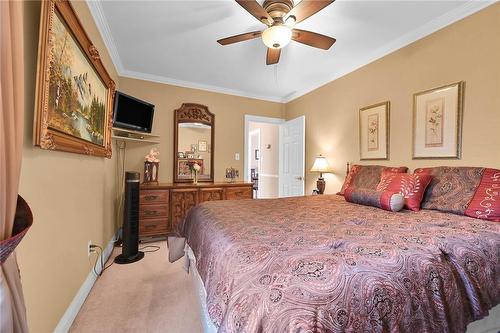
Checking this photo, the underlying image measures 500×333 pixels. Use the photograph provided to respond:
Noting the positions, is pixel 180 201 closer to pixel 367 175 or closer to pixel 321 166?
pixel 321 166

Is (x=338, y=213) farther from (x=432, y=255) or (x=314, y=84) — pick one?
(x=314, y=84)

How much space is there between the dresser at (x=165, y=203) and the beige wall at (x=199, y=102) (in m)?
0.58

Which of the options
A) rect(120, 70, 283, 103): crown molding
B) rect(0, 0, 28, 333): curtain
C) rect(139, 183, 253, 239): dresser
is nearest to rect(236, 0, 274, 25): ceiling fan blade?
rect(0, 0, 28, 333): curtain

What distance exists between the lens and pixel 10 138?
2.44 ft

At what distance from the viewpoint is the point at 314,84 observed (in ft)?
13.1

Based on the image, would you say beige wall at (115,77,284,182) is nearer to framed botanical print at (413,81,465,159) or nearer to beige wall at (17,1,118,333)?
beige wall at (17,1,118,333)

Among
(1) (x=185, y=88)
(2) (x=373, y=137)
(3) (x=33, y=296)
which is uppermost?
(1) (x=185, y=88)

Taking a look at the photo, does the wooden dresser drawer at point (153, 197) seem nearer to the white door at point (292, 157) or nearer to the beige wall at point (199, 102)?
the beige wall at point (199, 102)

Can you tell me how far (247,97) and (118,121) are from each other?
245cm

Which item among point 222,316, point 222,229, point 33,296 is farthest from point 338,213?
point 33,296

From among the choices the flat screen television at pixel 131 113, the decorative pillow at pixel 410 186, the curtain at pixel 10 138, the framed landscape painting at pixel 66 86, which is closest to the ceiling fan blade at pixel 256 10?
the framed landscape painting at pixel 66 86

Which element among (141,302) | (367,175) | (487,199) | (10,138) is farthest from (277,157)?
(10,138)

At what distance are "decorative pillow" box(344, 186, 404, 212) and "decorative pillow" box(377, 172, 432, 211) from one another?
0.10 m

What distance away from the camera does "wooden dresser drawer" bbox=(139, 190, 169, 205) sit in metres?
3.23
